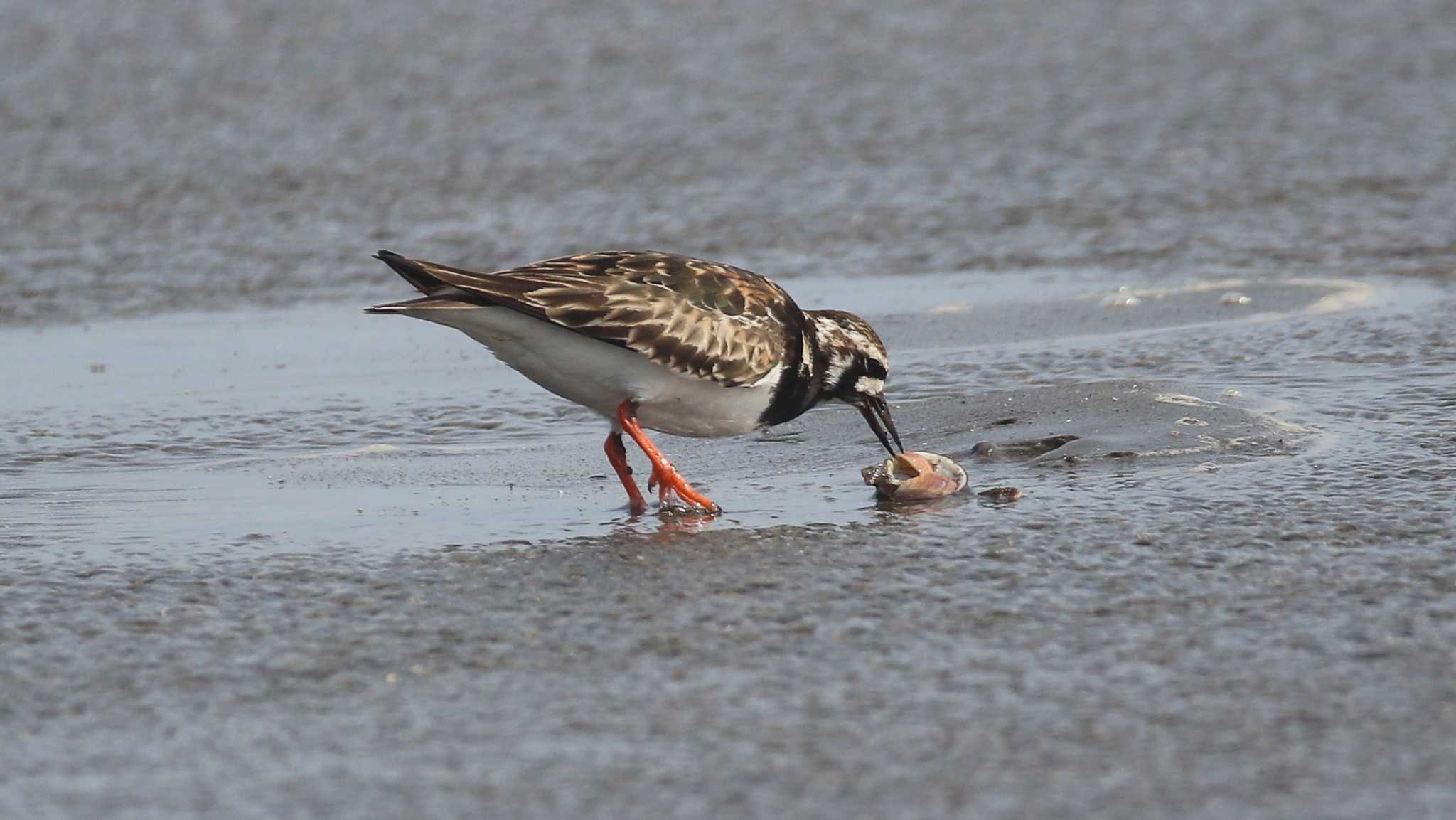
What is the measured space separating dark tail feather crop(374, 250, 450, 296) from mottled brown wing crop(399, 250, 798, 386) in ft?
0.08

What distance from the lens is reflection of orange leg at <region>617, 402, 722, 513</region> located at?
21.4 feet

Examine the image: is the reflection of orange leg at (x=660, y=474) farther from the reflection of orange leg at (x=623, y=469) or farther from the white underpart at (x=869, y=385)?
the white underpart at (x=869, y=385)

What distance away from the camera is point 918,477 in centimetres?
639

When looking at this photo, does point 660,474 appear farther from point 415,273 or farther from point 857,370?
point 415,273

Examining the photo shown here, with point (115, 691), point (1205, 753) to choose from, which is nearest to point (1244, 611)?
point (1205, 753)

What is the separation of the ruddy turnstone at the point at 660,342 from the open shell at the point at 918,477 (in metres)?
0.47

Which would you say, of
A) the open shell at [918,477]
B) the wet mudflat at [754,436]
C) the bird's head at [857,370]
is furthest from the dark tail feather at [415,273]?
the open shell at [918,477]

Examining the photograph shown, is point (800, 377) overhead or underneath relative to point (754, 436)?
overhead

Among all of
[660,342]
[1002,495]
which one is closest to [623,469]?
[660,342]

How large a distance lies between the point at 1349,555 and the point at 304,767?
2.92 m

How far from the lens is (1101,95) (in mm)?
13055

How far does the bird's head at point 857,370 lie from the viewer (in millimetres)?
7039

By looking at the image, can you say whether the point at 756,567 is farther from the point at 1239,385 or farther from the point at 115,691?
the point at 1239,385

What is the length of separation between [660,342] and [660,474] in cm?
46
